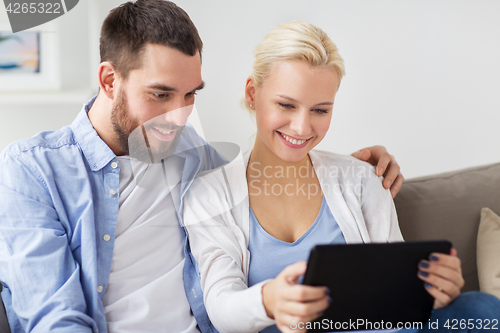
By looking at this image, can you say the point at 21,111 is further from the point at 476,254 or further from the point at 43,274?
the point at 476,254

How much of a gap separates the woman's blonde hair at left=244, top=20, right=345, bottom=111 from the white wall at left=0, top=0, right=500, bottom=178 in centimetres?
69

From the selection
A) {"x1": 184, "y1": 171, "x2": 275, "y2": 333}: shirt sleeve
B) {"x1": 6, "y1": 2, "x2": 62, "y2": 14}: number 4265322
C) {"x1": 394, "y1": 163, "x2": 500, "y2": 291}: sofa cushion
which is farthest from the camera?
{"x1": 6, "y1": 2, "x2": 62, "y2": 14}: number 4265322

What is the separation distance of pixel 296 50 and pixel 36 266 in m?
0.77

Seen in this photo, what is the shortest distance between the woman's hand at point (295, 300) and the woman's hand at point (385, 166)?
1.80 ft

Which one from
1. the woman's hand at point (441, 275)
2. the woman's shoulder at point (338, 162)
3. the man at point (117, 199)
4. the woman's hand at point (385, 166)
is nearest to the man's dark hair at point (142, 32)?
the man at point (117, 199)

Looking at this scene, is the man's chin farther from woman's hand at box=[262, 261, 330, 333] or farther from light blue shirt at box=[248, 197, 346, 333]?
→ woman's hand at box=[262, 261, 330, 333]

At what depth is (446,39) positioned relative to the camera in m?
2.05

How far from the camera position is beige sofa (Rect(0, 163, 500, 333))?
4.70 ft

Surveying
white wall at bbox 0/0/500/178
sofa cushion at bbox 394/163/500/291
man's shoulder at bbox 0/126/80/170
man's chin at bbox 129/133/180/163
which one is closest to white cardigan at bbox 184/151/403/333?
man's chin at bbox 129/133/180/163

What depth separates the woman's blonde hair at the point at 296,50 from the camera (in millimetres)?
1133

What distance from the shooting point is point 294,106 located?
114cm

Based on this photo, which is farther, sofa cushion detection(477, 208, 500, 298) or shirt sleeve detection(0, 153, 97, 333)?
→ sofa cushion detection(477, 208, 500, 298)

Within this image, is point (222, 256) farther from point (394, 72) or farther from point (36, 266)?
point (394, 72)

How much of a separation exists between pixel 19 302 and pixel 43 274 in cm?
8
